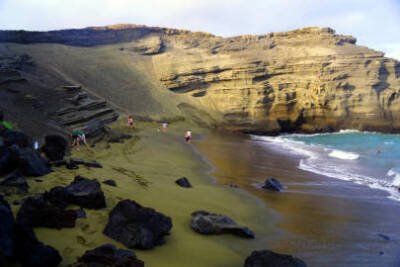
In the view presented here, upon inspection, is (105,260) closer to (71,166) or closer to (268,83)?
(71,166)

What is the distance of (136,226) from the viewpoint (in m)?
4.00

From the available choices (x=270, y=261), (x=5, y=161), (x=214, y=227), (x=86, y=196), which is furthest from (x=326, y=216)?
(x=5, y=161)

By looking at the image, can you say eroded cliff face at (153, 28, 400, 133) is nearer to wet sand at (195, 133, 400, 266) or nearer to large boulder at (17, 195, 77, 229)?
wet sand at (195, 133, 400, 266)

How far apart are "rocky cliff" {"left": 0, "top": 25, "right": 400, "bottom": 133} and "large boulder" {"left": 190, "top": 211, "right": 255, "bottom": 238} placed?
75.2ft

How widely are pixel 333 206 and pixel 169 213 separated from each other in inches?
165

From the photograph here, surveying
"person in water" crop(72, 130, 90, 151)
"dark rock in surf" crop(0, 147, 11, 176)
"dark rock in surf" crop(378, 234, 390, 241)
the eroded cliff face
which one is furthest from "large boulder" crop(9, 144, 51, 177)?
the eroded cliff face

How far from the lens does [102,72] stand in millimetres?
30047

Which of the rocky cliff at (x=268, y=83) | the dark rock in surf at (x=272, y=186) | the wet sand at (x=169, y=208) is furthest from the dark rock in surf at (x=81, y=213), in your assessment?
the rocky cliff at (x=268, y=83)

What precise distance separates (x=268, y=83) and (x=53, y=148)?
2611cm

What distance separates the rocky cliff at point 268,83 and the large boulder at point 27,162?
2140cm

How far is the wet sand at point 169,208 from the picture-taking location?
3.82 meters

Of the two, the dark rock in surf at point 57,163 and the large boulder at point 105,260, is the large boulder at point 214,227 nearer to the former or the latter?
the large boulder at point 105,260

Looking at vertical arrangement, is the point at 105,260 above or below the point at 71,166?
above

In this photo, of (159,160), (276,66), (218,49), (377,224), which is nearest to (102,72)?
(218,49)
